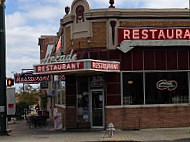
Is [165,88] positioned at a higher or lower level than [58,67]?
lower

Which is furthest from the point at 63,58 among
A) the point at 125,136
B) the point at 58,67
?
the point at 125,136

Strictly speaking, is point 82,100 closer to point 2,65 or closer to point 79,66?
point 79,66

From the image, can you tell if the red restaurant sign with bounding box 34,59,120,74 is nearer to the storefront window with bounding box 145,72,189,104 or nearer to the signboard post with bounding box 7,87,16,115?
the storefront window with bounding box 145,72,189,104

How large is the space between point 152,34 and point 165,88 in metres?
2.98

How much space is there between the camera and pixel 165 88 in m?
20.3

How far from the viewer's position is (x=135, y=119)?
65.3 ft

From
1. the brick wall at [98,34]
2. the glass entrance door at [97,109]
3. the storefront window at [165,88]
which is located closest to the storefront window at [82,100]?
the glass entrance door at [97,109]

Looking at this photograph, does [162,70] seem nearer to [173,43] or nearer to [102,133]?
[173,43]

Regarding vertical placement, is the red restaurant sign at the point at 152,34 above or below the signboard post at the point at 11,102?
above

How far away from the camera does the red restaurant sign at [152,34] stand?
20.0 m

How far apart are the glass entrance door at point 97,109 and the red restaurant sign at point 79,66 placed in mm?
1956

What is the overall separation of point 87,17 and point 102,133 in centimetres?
622

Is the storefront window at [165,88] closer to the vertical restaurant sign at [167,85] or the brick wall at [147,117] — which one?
the vertical restaurant sign at [167,85]

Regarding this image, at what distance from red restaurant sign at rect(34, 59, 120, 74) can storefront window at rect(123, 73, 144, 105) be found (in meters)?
0.96
